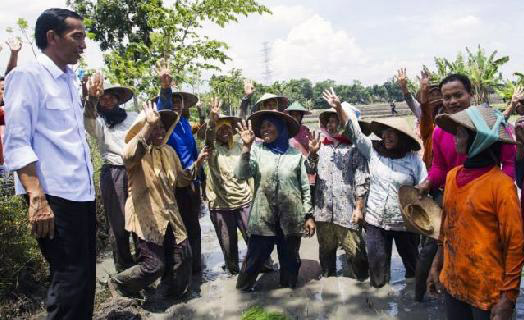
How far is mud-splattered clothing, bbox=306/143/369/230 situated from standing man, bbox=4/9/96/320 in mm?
2654

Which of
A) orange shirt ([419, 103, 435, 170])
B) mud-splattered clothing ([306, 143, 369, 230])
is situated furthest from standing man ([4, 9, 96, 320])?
orange shirt ([419, 103, 435, 170])

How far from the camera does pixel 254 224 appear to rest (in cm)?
450

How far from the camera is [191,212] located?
16.4ft

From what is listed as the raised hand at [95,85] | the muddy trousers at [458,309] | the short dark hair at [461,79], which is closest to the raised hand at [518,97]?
the short dark hair at [461,79]

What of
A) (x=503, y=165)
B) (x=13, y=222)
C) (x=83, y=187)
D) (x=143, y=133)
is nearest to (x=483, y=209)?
(x=503, y=165)

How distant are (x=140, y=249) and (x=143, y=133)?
1175 millimetres

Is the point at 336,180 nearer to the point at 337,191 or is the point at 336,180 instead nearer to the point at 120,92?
the point at 337,191

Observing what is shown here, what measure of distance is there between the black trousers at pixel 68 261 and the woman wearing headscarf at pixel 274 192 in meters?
1.95

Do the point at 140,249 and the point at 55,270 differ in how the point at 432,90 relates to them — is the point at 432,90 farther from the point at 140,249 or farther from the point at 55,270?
the point at 55,270

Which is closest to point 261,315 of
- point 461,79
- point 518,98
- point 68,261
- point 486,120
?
point 68,261

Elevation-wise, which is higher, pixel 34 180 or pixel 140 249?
pixel 34 180

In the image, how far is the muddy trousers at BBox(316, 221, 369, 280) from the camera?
15.5ft

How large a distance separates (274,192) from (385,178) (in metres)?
1.10

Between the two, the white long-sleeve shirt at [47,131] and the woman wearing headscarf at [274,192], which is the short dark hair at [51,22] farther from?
the woman wearing headscarf at [274,192]
